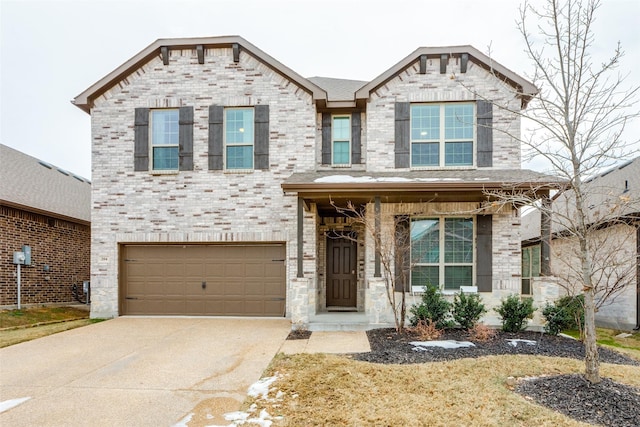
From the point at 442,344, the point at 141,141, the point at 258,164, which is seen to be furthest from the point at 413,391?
the point at 141,141

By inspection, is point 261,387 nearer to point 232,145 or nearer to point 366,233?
point 366,233

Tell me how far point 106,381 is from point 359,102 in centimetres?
804

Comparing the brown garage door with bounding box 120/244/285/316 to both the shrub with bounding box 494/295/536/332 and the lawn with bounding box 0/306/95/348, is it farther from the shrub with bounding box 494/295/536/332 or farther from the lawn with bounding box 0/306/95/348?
the shrub with bounding box 494/295/536/332

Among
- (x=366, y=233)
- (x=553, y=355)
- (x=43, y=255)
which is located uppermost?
(x=366, y=233)

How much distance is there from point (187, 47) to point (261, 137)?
3194 mm

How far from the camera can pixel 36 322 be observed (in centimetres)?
932

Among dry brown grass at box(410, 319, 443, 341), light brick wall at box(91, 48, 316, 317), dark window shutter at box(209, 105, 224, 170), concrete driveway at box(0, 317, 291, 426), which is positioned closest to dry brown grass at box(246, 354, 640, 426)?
concrete driveway at box(0, 317, 291, 426)

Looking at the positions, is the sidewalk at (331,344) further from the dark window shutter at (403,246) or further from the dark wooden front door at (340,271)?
the dark wooden front door at (340,271)

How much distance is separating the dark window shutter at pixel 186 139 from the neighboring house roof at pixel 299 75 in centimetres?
176

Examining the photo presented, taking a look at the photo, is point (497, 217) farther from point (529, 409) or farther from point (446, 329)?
point (529, 409)

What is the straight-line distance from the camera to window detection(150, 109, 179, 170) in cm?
990

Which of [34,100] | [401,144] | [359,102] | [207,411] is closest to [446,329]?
[401,144]

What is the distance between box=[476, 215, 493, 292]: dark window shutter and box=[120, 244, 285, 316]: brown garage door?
192 inches

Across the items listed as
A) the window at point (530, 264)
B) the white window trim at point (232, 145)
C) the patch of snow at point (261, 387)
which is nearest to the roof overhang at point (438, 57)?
the white window trim at point (232, 145)
